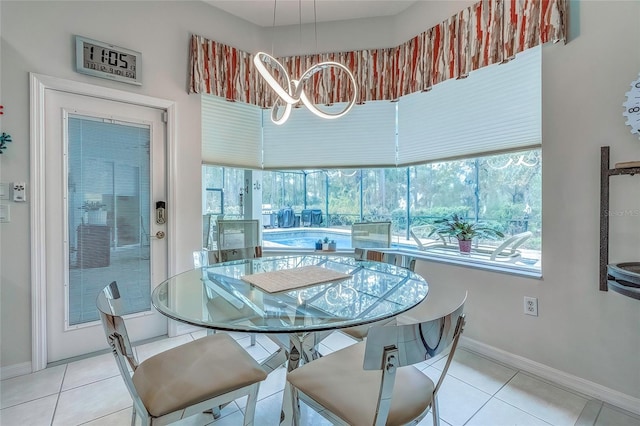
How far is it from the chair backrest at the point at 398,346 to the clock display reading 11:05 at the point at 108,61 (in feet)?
9.20

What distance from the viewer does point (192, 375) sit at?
132 centimetres

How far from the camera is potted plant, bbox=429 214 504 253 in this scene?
270 centimetres

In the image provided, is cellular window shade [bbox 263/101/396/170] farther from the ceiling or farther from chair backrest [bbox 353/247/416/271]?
chair backrest [bbox 353/247/416/271]

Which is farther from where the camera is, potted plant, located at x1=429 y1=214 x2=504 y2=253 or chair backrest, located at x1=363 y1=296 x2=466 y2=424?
potted plant, located at x1=429 y1=214 x2=504 y2=253

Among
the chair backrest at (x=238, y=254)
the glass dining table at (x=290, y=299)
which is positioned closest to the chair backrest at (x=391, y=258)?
the glass dining table at (x=290, y=299)

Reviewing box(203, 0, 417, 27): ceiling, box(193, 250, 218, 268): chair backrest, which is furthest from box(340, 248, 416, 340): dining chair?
box(203, 0, 417, 27): ceiling

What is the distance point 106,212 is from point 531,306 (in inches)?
132

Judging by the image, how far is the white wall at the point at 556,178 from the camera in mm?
1809

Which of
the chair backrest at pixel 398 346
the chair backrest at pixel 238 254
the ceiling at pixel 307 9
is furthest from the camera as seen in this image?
the ceiling at pixel 307 9

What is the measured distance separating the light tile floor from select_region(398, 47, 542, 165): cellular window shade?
5.48 feet

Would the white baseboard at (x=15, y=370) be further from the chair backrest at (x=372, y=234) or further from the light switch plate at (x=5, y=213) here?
the chair backrest at (x=372, y=234)

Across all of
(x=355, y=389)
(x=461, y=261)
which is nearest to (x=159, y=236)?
(x=355, y=389)

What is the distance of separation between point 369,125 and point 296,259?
1687mm

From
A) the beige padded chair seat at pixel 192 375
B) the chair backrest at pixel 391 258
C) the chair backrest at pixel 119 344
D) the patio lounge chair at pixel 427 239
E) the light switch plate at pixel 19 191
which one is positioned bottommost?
the beige padded chair seat at pixel 192 375
